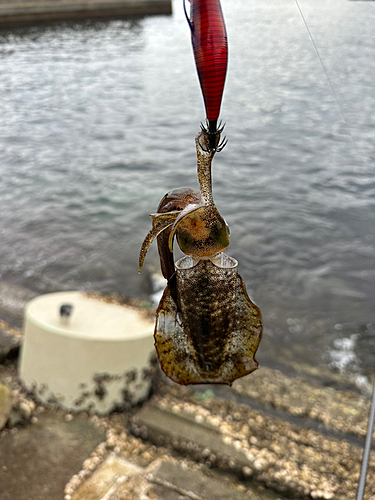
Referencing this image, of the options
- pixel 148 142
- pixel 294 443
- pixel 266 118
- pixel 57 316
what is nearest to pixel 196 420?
pixel 294 443

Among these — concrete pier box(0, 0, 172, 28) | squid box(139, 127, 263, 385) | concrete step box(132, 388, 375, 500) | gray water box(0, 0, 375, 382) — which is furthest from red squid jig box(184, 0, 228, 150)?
concrete pier box(0, 0, 172, 28)

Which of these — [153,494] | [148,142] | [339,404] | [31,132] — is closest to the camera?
[153,494]

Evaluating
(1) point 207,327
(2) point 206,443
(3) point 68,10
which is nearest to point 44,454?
(2) point 206,443

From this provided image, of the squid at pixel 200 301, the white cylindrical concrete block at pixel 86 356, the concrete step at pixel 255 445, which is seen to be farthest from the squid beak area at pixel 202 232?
the white cylindrical concrete block at pixel 86 356

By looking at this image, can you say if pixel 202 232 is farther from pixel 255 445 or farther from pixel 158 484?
pixel 255 445

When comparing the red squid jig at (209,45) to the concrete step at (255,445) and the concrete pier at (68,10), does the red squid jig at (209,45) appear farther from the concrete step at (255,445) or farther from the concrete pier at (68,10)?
the concrete pier at (68,10)

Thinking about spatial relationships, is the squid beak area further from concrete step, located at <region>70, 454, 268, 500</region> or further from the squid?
concrete step, located at <region>70, 454, 268, 500</region>

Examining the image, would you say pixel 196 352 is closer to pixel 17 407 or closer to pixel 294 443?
pixel 294 443
